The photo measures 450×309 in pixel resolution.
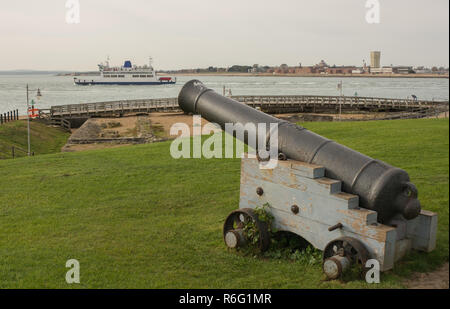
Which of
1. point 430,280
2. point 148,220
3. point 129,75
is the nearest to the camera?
point 430,280

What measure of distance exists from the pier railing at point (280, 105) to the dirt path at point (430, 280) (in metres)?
37.0

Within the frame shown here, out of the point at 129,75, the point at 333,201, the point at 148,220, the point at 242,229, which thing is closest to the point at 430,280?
the point at 333,201

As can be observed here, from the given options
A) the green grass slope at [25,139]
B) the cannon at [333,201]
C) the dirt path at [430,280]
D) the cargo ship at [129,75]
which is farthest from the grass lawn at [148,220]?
the cargo ship at [129,75]

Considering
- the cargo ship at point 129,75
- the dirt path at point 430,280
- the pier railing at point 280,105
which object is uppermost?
the cargo ship at point 129,75

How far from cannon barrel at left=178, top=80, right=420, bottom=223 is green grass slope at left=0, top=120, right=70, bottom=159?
51.1 ft

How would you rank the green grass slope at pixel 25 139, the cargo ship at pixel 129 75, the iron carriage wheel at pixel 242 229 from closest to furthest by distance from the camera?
the iron carriage wheel at pixel 242 229 < the green grass slope at pixel 25 139 < the cargo ship at pixel 129 75

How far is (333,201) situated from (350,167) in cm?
38

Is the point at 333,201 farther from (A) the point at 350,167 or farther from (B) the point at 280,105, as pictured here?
(B) the point at 280,105

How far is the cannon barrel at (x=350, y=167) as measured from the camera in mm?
4293

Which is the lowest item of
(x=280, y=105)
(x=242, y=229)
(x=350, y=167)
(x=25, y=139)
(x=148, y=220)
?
(x=25, y=139)

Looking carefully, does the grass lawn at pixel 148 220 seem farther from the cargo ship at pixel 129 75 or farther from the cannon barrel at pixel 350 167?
the cargo ship at pixel 129 75

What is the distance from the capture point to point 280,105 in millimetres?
45188
